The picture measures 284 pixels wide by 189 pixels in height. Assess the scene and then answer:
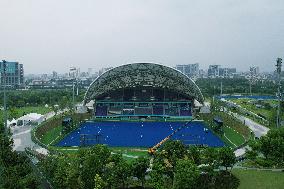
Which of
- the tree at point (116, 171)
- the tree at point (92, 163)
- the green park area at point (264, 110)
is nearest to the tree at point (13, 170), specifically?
the tree at point (92, 163)

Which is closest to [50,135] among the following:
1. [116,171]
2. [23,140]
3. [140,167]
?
[23,140]

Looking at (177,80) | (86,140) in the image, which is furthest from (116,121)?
(86,140)

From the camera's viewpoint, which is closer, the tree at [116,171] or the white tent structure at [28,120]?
the tree at [116,171]

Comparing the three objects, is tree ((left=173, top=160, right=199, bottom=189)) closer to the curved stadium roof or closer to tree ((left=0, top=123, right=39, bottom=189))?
tree ((left=0, top=123, right=39, bottom=189))

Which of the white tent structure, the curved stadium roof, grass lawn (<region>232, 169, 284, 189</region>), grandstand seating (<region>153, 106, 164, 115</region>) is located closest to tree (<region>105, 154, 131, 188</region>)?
grass lawn (<region>232, 169, 284, 189</region>)

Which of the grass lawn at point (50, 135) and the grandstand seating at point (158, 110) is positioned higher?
the grandstand seating at point (158, 110)

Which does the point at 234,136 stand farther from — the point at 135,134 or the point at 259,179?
the point at 259,179

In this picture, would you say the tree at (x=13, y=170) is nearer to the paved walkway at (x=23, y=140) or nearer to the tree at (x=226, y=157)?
the paved walkway at (x=23, y=140)

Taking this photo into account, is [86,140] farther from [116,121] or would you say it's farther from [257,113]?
[257,113]
